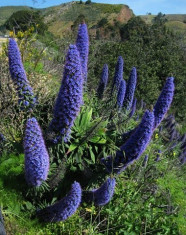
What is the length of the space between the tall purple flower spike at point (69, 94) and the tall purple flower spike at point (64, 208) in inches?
24.1

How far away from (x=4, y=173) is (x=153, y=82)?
1017 cm

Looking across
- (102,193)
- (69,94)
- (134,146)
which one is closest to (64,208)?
(102,193)

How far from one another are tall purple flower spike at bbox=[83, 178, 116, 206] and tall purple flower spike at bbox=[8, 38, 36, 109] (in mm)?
1221

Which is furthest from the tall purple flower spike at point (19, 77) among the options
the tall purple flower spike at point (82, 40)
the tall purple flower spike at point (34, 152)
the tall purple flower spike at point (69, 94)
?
the tall purple flower spike at point (34, 152)

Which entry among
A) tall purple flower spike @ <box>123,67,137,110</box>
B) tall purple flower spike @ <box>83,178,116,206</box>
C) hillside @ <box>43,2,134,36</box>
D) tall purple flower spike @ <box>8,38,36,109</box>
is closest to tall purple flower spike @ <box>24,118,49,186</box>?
tall purple flower spike @ <box>83,178,116,206</box>

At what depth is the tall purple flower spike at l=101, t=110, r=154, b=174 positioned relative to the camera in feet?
9.08

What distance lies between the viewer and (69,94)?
276 centimetres

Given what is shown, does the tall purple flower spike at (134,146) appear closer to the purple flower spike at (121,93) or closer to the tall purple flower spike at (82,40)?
the tall purple flower spike at (82,40)

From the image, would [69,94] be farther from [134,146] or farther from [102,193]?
[102,193]

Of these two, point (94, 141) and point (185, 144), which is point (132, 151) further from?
point (185, 144)

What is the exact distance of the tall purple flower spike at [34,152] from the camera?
Answer: 2574mm

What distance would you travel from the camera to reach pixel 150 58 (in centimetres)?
1419

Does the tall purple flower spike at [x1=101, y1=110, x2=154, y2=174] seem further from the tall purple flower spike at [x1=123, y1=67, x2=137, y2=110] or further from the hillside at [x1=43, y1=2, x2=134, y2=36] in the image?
the hillside at [x1=43, y1=2, x2=134, y2=36]

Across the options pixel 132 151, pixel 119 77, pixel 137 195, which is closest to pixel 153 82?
pixel 119 77
